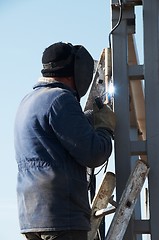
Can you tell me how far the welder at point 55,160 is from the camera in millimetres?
3104

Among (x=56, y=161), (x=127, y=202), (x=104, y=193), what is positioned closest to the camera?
(x=56, y=161)

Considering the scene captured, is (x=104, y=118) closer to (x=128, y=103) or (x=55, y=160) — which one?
(x=128, y=103)

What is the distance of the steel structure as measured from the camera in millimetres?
3625

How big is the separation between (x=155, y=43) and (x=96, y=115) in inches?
23.7

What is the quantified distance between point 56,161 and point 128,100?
0.77m

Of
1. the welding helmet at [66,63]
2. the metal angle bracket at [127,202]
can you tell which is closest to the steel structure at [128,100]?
the metal angle bracket at [127,202]

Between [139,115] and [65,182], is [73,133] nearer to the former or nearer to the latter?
[65,182]

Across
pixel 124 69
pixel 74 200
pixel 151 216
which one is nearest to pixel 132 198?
pixel 151 216

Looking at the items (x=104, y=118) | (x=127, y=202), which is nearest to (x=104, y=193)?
(x=127, y=202)

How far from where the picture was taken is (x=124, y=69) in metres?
3.73

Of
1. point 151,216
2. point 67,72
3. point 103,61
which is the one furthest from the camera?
point 103,61

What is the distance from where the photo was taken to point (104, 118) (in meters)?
3.50

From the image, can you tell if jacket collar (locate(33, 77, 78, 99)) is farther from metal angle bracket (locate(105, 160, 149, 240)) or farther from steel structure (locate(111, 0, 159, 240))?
metal angle bracket (locate(105, 160, 149, 240))

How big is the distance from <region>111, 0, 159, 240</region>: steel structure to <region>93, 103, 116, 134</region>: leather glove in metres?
0.15
